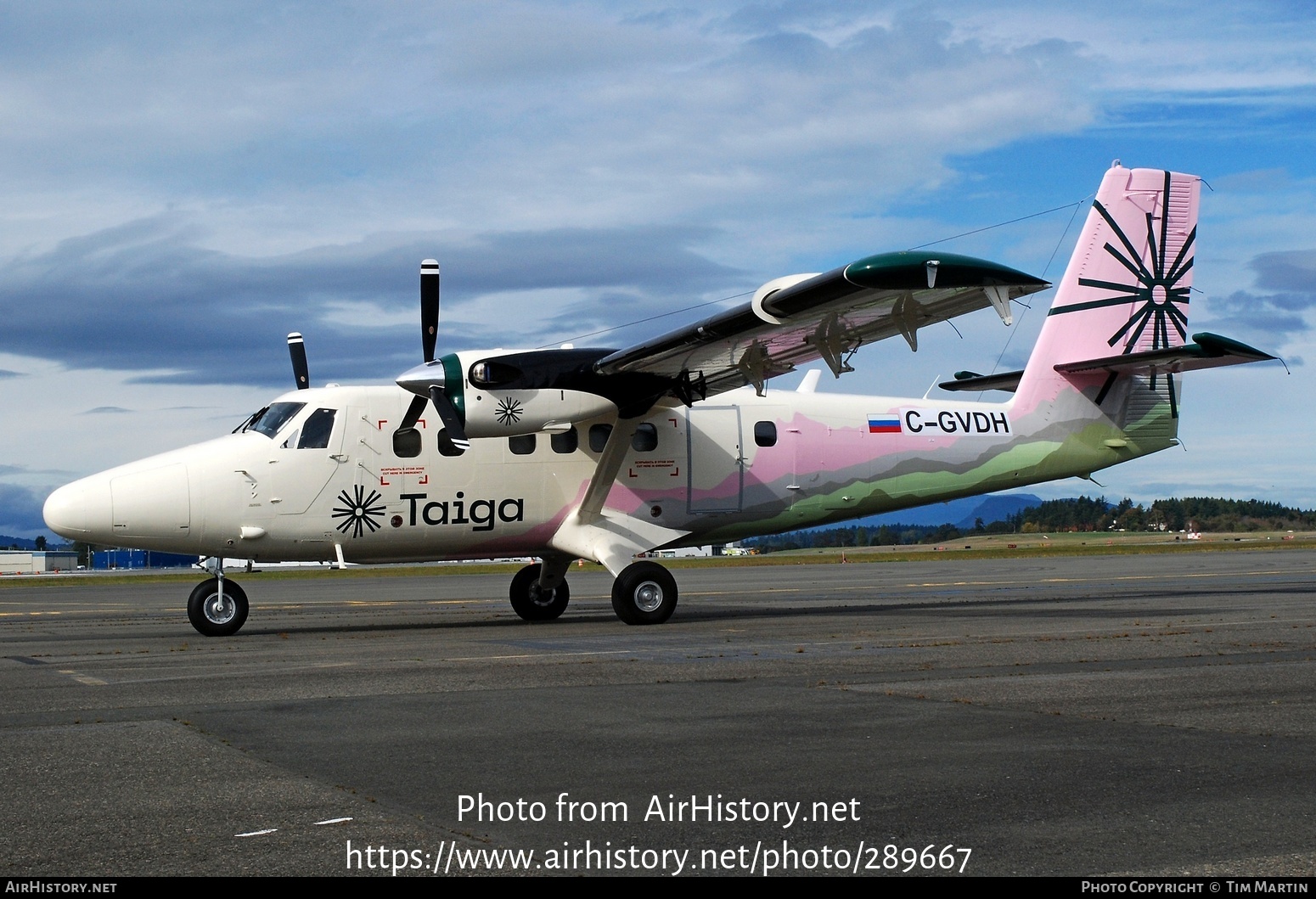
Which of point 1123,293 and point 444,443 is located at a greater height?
point 1123,293

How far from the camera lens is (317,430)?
18344 mm

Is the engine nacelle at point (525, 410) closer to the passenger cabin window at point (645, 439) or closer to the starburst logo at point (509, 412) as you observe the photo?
the starburst logo at point (509, 412)

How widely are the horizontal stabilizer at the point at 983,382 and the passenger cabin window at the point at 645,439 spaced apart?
6513 mm

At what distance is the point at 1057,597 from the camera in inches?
926

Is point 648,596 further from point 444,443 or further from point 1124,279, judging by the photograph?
point 1124,279

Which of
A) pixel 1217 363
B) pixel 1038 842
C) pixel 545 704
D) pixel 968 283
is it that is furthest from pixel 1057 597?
pixel 1038 842

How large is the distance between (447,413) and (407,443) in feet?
4.52

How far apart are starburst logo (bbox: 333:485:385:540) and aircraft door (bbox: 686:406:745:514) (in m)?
4.93

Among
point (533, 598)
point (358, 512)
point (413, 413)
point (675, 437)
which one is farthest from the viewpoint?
point (533, 598)

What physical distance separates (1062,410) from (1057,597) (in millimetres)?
3728

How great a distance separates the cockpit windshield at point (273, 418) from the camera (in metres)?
18.3

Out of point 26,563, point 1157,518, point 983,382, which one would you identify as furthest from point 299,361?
point 1157,518
